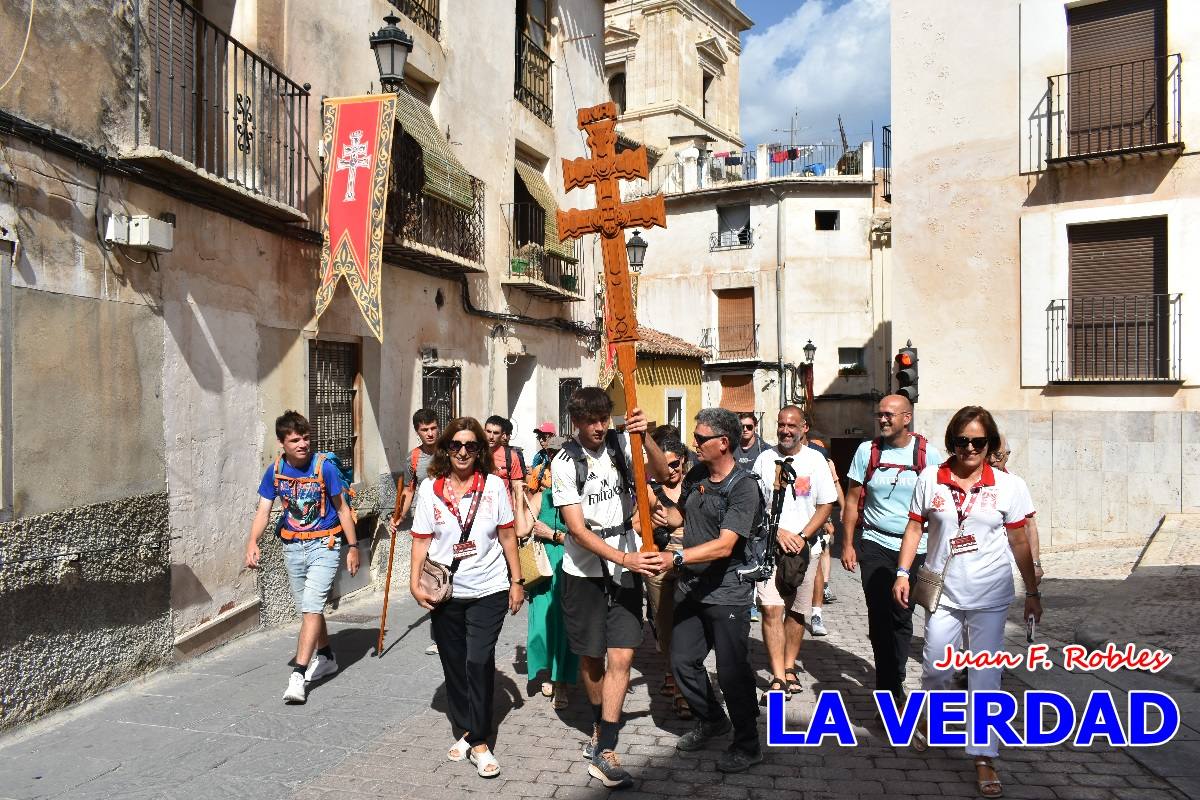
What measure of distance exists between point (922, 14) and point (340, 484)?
12.3 metres

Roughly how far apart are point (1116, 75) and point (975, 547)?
11.4 metres

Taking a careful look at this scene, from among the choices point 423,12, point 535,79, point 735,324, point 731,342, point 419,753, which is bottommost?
point 419,753

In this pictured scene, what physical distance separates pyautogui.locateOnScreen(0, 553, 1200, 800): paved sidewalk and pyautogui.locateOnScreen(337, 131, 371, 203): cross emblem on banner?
3.91 m

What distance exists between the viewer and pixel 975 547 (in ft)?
14.4

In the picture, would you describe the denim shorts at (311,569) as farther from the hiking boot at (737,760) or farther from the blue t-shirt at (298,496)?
the hiking boot at (737,760)

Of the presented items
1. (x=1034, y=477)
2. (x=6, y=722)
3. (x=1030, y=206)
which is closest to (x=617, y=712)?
(x=6, y=722)

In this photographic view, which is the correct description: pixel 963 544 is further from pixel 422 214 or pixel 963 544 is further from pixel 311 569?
pixel 422 214

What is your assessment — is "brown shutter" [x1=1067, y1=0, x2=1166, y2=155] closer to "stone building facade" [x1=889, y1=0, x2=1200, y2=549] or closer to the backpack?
"stone building facade" [x1=889, y1=0, x2=1200, y2=549]

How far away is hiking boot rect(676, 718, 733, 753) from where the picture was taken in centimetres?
484

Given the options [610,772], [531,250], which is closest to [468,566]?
[610,772]

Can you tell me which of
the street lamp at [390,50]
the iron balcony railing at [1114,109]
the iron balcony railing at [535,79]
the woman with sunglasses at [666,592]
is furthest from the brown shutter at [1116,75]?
the woman with sunglasses at [666,592]

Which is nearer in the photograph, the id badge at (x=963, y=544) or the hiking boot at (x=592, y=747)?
the id badge at (x=963, y=544)

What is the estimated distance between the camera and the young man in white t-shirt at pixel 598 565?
4.54 m

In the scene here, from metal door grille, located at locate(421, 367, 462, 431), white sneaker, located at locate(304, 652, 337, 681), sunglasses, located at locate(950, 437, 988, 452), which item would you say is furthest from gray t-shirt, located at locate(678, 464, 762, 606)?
metal door grille, located at locate(421, 367, 462, 431)
